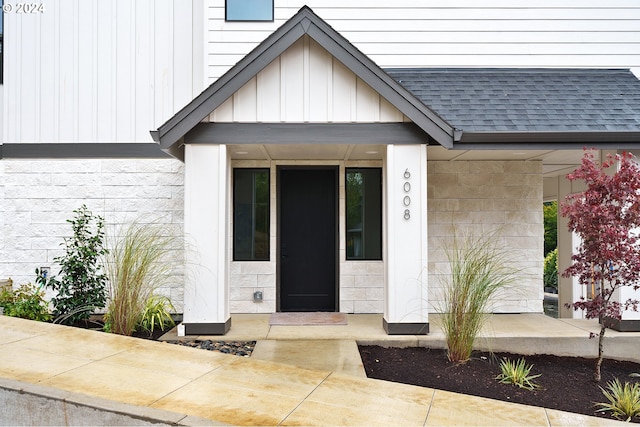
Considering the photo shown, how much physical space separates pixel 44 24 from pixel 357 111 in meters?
5.78

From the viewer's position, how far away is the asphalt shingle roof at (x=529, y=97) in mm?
6348

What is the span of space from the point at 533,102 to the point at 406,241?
117 inches

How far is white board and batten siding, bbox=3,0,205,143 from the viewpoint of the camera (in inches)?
308

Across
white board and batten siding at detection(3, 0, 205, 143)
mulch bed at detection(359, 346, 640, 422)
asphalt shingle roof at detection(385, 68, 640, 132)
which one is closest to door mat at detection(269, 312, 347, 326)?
mulch bed at detection(359, 346, 640, 422)

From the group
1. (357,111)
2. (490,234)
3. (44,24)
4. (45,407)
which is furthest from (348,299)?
(44,24)

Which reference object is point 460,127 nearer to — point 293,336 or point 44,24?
point 293,336

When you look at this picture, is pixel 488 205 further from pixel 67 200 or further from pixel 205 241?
pixel 67 200

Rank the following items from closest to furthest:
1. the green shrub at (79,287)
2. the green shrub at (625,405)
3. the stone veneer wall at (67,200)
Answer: the green shrub at (625,405) < the green shrub at (79,287) < the stone veneer wall at (67,200)

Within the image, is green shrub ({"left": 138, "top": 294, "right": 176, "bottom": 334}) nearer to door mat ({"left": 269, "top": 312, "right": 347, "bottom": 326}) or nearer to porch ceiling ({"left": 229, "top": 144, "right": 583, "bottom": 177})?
door mat ({"left": 269, "top": 312, "right": 347, "bottom": 326})

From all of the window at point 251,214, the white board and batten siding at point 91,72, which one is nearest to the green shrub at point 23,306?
the white board and batten siding at point 91,72

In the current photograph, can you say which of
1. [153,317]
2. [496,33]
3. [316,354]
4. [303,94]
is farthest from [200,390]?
[496,33]

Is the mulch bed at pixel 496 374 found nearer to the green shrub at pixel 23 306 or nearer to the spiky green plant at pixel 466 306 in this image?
the spiky green plant at pixel 466 306

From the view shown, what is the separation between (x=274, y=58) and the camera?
19.3ft

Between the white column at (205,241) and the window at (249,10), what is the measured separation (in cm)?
308
